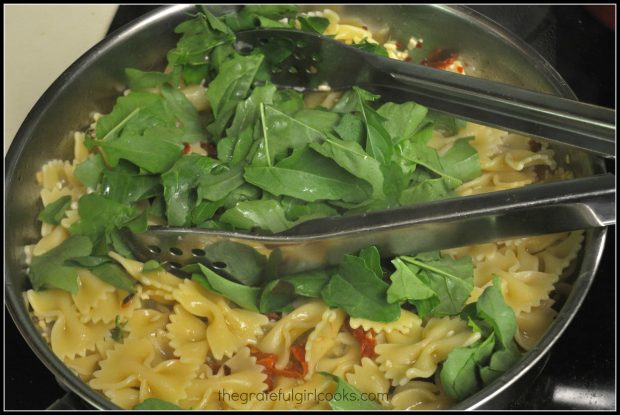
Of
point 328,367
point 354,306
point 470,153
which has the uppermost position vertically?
point 470,153

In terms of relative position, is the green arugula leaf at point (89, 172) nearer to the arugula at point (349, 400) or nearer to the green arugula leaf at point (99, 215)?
the green arugula leaf at point (99, 215)

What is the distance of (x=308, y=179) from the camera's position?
2076 mm

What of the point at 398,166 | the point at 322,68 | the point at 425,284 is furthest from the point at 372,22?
the point at 425,284

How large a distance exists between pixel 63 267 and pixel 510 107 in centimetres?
129

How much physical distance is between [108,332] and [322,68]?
1.04 m

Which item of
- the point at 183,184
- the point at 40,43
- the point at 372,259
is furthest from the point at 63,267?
the point at 40,43

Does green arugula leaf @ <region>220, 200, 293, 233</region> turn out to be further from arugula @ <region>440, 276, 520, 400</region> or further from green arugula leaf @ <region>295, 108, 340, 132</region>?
arugula @ <region>440, 276, 520, 400</region>

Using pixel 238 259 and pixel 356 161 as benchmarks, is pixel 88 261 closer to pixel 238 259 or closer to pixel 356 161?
pixel 238 259

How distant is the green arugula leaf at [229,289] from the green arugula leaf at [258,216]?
5.8 inches

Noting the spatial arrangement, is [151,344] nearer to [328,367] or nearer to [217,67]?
[328,367]

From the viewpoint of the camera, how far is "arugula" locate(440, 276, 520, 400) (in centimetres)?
182

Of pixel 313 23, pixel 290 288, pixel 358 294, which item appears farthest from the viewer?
pixel 313 23

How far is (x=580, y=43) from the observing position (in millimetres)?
2902

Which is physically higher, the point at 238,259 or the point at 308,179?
the point at 308,179
